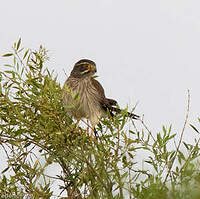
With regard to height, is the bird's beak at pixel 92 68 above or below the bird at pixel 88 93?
above

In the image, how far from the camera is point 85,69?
27.1 feet

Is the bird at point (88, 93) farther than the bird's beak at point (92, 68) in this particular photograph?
No

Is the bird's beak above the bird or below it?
above

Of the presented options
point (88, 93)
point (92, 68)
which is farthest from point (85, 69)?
point (88, 93)

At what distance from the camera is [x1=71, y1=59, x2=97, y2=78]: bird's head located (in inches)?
323

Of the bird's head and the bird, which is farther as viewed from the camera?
the bird's head

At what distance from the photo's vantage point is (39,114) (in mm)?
5445

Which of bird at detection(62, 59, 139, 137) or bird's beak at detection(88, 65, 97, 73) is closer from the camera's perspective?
bird at detection(62, 59, 139, 137)

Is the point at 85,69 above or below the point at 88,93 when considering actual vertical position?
above

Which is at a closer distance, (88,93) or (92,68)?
(88,93)

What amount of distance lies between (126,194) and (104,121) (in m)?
1.39

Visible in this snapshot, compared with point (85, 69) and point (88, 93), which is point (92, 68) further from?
point (88, 93)

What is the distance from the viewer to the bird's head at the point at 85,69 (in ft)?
26.9

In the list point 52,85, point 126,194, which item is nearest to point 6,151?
point 52,85
